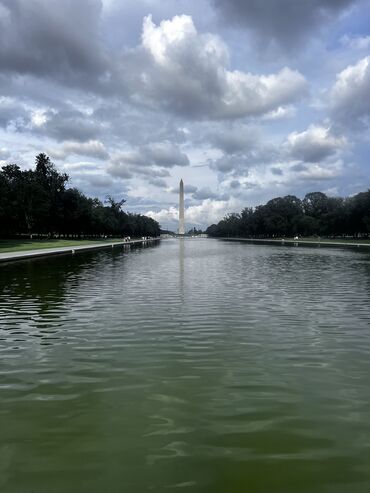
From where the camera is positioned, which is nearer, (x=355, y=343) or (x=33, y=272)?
(x=355, y=343)

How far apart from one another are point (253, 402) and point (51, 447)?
2791mm

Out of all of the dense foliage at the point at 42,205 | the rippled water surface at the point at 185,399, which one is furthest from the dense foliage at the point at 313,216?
the rippled water surface at the point at 185,399

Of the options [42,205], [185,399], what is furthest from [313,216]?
[185,399]

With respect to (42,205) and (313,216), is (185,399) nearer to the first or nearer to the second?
(42,205)

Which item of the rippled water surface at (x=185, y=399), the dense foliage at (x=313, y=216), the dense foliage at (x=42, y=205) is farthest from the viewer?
the dense foliage at (x=313, y=216)

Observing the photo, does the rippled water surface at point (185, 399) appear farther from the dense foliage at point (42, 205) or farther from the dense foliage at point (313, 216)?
the dense foliage at point (313, 216)

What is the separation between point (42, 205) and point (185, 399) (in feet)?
288

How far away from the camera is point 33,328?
1147 cm

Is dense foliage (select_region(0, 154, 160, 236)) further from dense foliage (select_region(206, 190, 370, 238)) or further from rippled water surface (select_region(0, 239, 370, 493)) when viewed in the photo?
rippled water surface (select_region(0, 239, 370, 493))

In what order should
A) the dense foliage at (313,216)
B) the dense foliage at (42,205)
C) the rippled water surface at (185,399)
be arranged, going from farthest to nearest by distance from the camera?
the dense foliage at (313,216)
the dense foliage at (42,205)
the rippled water surface at (185,399)

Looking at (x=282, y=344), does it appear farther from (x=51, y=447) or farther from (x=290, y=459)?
(x=51, y=447)

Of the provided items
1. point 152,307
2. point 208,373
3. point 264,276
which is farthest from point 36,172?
point 208,373

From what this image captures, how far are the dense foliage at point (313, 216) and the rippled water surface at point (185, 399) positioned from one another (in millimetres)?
88451

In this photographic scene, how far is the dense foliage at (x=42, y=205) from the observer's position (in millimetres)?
85794
